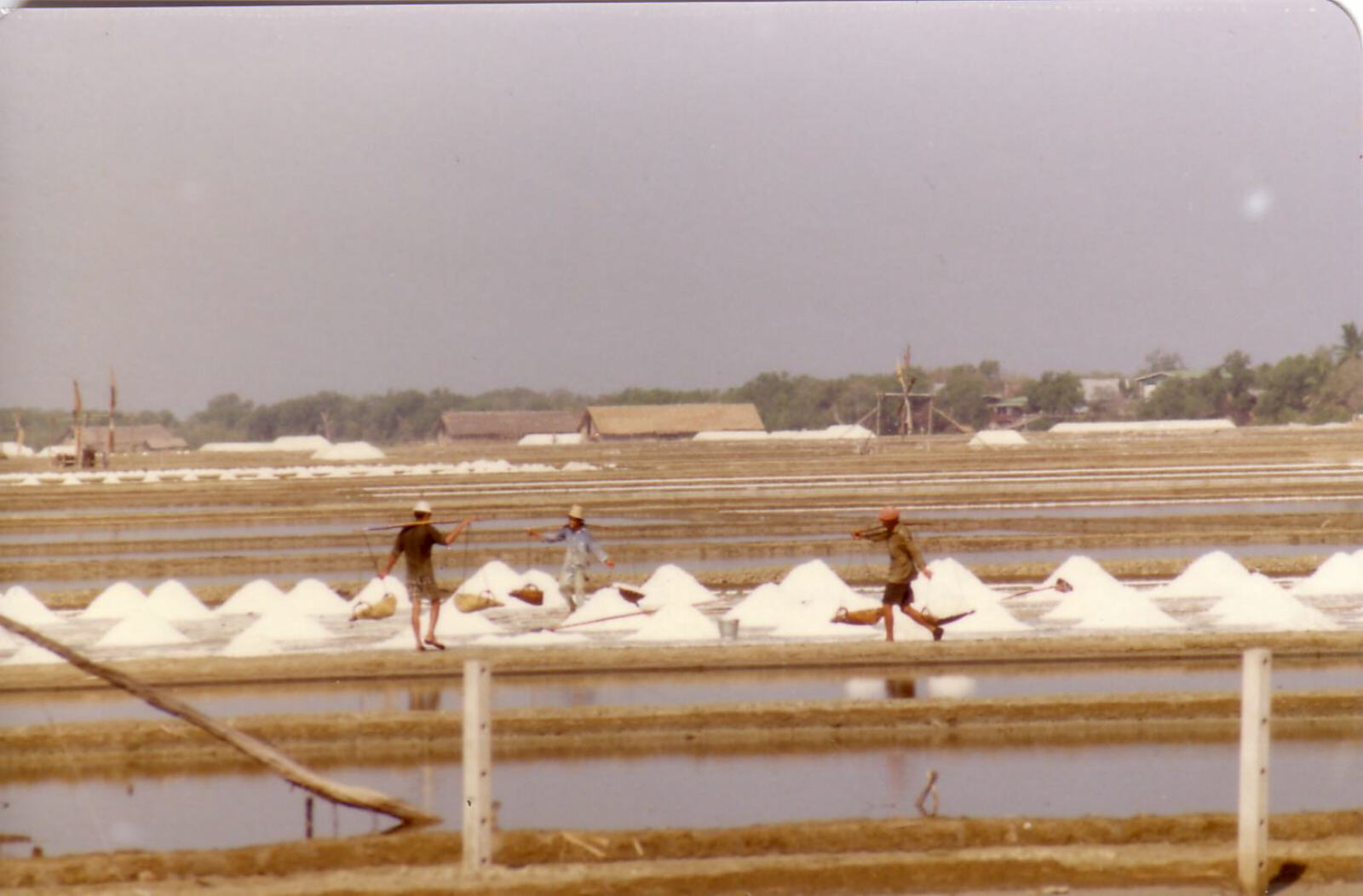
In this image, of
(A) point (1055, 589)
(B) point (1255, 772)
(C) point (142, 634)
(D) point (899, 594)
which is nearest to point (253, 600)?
(C) point (142, 634)

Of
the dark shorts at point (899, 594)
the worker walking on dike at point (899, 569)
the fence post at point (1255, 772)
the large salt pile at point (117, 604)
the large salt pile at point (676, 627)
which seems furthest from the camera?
the large salt pile at point (117, 604)

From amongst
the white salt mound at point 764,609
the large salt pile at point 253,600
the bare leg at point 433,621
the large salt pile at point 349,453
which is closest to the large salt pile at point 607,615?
the white salt mound at point 764,609

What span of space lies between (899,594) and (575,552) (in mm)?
3921

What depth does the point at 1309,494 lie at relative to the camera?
121 ft

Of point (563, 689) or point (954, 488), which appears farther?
point (954, 488)

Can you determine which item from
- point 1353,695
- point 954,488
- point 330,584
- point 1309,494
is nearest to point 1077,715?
point 1353,695

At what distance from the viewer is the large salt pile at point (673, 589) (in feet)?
60.0

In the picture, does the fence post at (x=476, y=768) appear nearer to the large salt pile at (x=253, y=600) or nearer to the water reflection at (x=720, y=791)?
the water reflection at (x=720, y=791)

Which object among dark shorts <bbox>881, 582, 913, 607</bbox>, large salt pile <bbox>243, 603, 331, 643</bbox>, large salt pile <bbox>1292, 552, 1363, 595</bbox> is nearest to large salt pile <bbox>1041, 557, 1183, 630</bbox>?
dark shorts <bbox>881, 582, 913, 607</bbox>

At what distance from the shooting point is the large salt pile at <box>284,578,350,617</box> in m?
18.2

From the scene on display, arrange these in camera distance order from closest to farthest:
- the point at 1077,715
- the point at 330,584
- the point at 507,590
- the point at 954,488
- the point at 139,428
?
the point at 1077,715, the point at 507,590, the point at 330,584, the point at 954,488, the point at 139,428

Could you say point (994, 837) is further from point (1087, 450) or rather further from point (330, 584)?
point (1087, 450)

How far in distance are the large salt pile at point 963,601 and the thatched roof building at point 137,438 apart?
91.4 metres

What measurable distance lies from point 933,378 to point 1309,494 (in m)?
86.2
